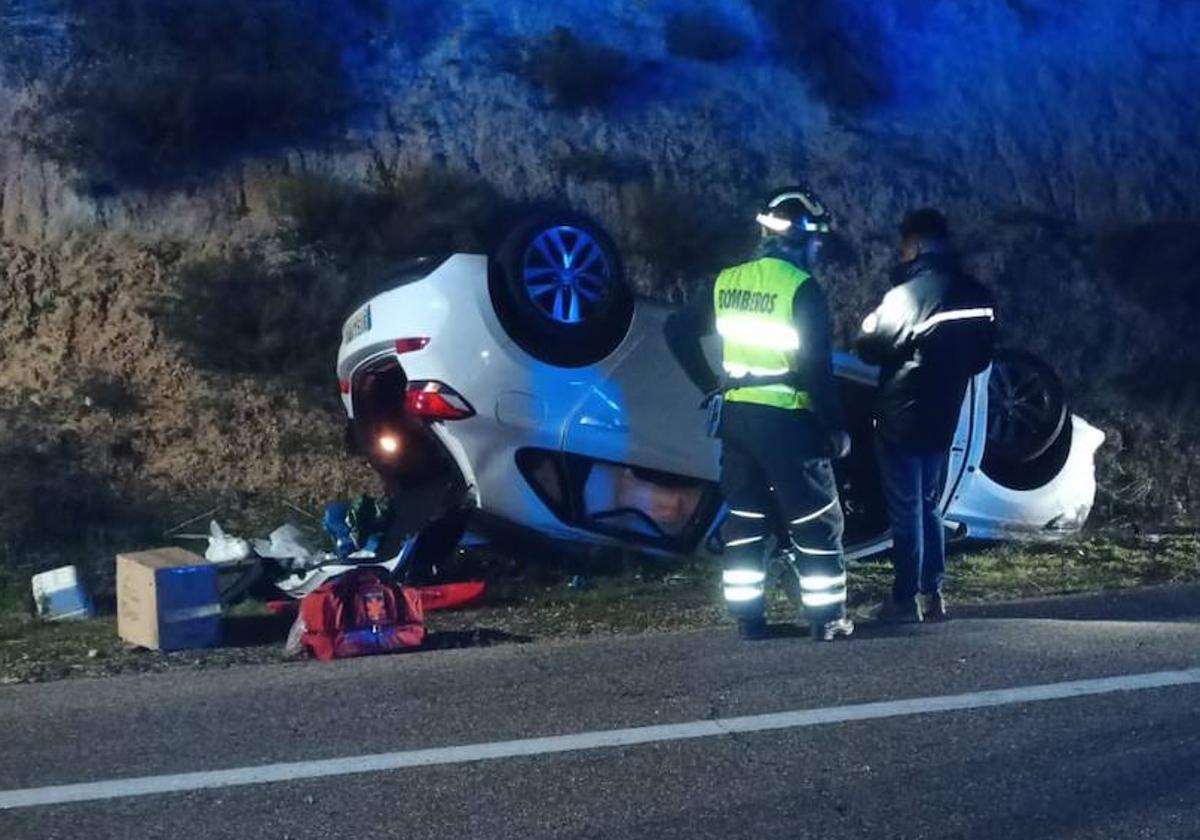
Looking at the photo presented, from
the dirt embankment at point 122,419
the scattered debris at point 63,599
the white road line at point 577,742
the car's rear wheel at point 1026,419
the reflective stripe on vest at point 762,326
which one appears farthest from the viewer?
the dirt embankment at point 122,419

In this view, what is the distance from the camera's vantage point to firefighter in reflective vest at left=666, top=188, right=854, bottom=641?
24.6ft

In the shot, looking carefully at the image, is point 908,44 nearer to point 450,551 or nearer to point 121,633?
point 450,551

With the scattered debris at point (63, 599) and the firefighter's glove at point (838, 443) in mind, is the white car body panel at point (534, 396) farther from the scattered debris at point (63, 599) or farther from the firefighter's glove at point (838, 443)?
the scattered debris at point (63, 599)

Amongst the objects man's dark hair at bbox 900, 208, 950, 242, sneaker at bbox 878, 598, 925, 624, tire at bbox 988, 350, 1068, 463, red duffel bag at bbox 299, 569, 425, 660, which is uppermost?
man's dark hair at bbox 900, 208, 950, 242

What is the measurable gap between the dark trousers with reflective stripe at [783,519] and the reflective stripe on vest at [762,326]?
0.43 ft

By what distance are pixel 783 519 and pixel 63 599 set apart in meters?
3.60

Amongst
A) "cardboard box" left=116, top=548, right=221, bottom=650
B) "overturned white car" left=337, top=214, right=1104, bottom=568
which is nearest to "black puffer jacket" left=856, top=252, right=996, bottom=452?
"overturned white car" left=337, top=214, right=1104, bottom=568

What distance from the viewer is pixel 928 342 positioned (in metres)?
8.09

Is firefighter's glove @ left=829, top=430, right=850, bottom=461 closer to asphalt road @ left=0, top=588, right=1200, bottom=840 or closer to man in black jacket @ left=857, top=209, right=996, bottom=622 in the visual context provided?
man in black jacket @ left=857, top=209, right=996, bottom=622

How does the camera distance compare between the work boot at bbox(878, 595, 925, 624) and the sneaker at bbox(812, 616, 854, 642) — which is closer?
the sneaker at bbox(812, 616, 854, 642)

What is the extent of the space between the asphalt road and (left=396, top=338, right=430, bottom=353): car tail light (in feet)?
5.38

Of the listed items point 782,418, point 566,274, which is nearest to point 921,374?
point 782,418

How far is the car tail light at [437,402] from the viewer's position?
8578 mm

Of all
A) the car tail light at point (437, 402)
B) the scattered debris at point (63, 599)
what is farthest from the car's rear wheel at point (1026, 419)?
the scattered debris at point (63, 599)
